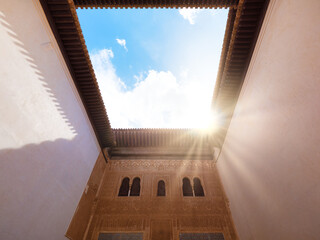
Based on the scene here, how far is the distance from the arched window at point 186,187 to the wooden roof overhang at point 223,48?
226 cm

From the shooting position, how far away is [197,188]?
5.95 m

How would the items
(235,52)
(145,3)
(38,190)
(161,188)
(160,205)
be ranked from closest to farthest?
(38,190), (145,3), (235,52), (160,205), (161,188)

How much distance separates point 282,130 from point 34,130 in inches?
170

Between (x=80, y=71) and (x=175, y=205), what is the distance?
15.6 ft

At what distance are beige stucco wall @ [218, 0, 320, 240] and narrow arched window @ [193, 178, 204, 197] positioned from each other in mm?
1513

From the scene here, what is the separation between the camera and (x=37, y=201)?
310cm

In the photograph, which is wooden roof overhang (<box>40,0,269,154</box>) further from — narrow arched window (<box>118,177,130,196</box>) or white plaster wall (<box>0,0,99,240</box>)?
narrow arched window (<box>118,177,130,196</box>)

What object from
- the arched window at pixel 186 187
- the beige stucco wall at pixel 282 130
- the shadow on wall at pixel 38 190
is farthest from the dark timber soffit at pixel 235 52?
the shadow on wall at pixel 38 190

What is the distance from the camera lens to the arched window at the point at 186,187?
5.78 meters

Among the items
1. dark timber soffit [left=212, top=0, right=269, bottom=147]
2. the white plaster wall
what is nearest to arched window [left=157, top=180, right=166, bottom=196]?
the white plaster wall

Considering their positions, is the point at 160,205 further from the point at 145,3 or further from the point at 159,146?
the point at 145,3

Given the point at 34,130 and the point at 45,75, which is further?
the point at 45,75

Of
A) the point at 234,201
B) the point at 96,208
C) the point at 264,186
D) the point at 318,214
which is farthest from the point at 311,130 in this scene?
the point at 96,208

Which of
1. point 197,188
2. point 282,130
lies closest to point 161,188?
point 197,188
